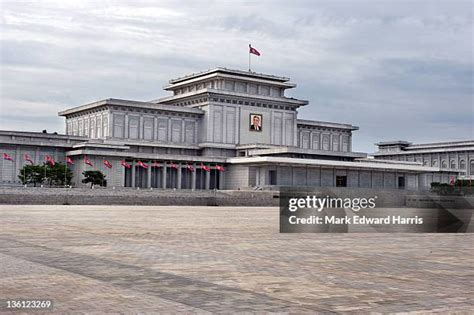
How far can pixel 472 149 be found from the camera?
13300 centimetres

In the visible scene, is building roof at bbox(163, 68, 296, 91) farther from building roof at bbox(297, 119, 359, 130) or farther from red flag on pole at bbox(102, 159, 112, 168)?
red flag on pole at bbox(102, 159, 112, 168)

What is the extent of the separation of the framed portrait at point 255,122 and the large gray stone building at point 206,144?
16 cm

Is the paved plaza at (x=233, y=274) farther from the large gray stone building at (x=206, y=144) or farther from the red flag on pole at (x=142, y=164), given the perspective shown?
the red flag on pole at (x=142, y=164)

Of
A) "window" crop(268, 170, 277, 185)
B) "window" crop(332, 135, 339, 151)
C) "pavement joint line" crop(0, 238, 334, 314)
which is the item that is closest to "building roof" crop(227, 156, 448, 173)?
"window" crop(268, 170, 277, 185)

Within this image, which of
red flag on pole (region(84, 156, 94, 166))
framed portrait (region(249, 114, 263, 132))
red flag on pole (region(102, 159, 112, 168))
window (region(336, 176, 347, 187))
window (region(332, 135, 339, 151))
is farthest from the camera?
window (region(332, 135, 339, 151))

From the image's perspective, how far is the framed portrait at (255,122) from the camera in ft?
343

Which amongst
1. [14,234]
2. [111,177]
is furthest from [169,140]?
[14,234]

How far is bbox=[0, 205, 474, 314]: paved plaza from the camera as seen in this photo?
28.3 ft

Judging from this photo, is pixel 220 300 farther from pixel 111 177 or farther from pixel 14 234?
pixel 111 177

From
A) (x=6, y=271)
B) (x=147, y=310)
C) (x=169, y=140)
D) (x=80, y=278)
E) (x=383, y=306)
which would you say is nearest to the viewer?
(x=147, y=310)

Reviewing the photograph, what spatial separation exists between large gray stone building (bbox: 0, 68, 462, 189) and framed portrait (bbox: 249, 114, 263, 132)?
6.4 inches

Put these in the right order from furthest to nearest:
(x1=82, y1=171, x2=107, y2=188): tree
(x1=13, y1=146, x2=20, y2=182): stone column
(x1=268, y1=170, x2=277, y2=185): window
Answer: (x1=268, y1=170, x2=277, y2=185): window, (x1=13, y1=146, x2=20, y2=182): stone column, (x1=82, y1=171, x2=107, y2=188): tree

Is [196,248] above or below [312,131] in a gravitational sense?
below

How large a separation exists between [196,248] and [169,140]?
85.7 metres
